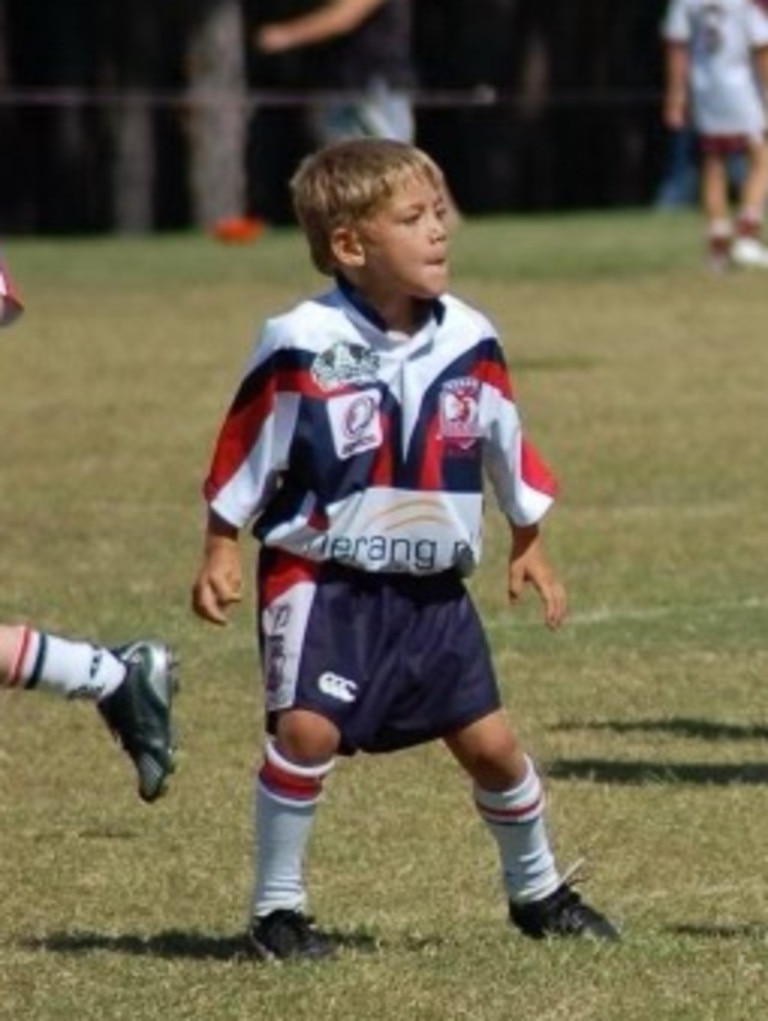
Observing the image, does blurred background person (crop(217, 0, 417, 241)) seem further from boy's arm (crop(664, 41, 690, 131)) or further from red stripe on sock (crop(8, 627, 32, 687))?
red stripe on sock (crop(8, 627, 32, 687))

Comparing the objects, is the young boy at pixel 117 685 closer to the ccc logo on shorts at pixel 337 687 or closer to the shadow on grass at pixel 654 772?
the ccc logo on shorts at pixel 337 687

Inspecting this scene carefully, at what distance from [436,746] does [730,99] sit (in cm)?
1642

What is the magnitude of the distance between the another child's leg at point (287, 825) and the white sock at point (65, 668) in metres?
0.46

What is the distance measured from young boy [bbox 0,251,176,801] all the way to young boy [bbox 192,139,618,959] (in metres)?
0.34

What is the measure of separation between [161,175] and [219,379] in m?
21.4

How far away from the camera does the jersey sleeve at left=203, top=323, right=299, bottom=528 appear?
7613 mm

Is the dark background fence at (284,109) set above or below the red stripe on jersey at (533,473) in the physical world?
below

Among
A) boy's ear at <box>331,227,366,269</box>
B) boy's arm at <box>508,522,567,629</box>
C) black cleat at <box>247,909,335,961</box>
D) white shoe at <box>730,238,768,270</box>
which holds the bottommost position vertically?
white shoe at <box>730,238,768,270</box>

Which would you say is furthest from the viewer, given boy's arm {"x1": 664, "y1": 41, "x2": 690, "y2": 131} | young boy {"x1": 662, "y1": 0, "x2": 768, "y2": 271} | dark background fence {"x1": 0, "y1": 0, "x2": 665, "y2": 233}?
dark background fence {"x1": 0, "y1": 0, "x2": 665, "y2": 233}

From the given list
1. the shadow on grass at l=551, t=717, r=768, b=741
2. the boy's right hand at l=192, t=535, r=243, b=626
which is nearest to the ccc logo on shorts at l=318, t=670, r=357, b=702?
the boy's right hand at l=192, t=535, r=243, b=626

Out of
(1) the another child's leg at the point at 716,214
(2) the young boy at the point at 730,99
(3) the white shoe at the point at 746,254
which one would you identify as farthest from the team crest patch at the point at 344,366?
(3) the white shoe at the point at 746,254

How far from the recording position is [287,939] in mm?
7680

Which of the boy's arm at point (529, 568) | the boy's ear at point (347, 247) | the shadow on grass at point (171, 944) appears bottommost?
the shadow on grass at point (171, 944)

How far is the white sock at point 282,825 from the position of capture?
300 inches
